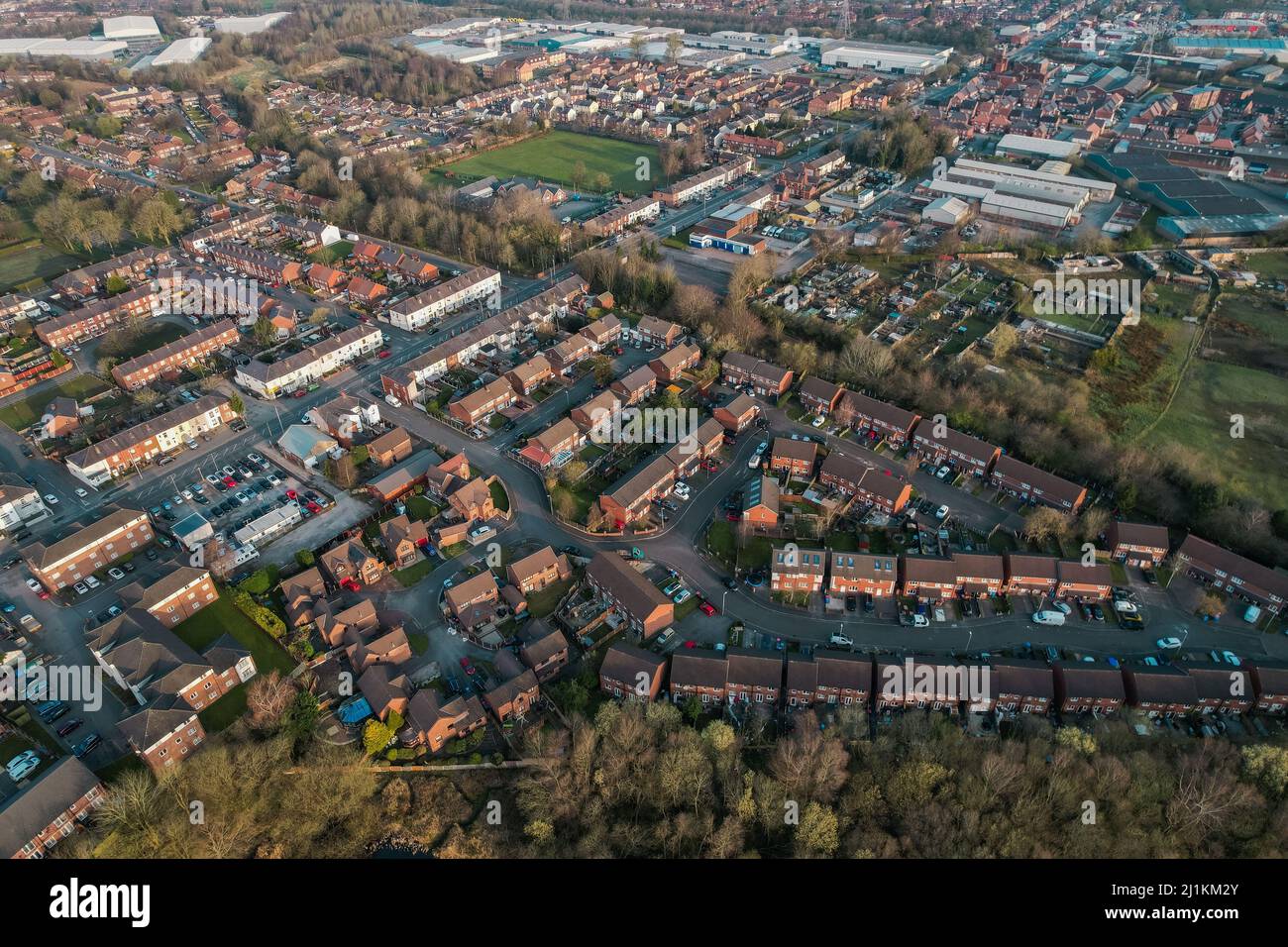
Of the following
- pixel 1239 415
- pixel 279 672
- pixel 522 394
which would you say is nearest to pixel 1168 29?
pixel 1239 415

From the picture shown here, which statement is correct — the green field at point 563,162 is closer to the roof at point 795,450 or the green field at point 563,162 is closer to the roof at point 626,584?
the roof at point 795,450

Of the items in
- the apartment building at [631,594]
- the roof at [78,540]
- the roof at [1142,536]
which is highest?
the roof at [78,540]

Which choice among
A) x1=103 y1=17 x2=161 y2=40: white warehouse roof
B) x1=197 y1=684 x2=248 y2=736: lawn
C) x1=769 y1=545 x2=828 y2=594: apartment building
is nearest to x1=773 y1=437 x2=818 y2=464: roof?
x1=769 y1=545 x2=828 y2=594: apartment building

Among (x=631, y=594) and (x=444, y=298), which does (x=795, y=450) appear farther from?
(x=444, y=298)

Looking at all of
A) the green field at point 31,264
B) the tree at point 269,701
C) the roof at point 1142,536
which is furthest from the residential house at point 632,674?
the green field at point 31,264

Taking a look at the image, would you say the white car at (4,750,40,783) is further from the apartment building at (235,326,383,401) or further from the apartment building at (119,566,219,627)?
the apartment building at (235,326,383,401)
